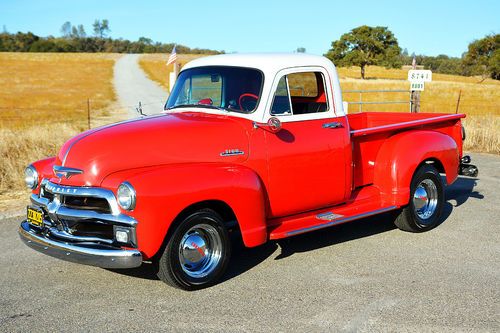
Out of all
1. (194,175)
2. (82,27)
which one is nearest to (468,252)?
(194,175)

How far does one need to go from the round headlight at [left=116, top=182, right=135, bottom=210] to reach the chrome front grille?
0.06 metres

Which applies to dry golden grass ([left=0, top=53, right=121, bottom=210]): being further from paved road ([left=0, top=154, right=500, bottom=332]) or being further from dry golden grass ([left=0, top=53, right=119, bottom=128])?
paved road ([left=0, top=154, right=500, bottom=332])

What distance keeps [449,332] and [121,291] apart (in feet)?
8.65

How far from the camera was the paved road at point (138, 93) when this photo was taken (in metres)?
28.7

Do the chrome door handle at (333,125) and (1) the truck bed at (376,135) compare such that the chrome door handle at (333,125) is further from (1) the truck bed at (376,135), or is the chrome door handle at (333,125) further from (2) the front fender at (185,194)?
(2) the front fender at (185,194)

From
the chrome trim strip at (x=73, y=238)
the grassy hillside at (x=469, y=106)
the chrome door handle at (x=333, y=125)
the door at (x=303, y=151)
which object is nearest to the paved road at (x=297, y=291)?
the chrome trim strip at (x=73, y=238)

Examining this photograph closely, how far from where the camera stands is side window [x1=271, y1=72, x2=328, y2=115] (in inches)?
219

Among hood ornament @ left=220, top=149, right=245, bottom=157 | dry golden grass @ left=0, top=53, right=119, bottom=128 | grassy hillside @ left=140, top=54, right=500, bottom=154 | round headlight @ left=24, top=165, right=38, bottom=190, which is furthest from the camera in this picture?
dry golden grass @ left=0, top=53, right=119, bottom=128

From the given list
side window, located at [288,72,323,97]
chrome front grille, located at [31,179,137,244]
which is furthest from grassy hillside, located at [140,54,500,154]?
chrome front grille, located at [31,179,137,244]

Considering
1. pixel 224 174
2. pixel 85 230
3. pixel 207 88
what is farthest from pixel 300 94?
pixel 85 230

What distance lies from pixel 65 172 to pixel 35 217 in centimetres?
54

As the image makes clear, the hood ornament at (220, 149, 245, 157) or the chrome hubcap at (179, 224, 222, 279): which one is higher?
the hood ornament at (220, 149, 245, 157)

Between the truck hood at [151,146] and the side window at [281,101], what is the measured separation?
45cm

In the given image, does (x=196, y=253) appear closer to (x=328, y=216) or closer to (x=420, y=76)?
(x=328, y=216)
